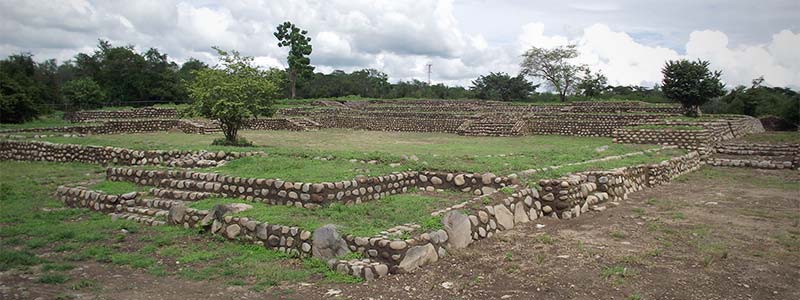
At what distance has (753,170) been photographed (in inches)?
621

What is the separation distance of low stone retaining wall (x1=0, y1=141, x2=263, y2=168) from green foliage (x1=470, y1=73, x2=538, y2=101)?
4374 cm

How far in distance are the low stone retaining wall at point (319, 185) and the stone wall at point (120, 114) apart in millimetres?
27743

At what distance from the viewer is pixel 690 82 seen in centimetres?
2480

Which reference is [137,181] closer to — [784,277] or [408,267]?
[408,267]

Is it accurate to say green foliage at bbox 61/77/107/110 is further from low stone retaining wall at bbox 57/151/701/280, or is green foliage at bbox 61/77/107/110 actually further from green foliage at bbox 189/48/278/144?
low stone retaining wall at bbox 57/151/701/280

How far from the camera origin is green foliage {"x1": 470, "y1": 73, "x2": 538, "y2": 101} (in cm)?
5484

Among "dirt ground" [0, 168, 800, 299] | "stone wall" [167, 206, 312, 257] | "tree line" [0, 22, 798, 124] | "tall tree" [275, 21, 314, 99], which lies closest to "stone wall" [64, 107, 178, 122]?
"tree line" [0, 22, 798, 124]

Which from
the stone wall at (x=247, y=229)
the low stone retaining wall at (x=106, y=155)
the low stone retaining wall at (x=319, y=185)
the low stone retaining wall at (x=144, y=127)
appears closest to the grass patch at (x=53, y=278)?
the stone wall at (x=247, y=229)

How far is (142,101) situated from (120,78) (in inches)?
221

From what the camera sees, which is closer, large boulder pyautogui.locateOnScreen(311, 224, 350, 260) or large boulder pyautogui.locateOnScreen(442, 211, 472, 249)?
large boulder pyautogui.locateOnScreen(311, 224, 350, 260)

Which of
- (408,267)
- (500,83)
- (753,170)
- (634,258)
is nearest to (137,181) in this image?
(408,267)

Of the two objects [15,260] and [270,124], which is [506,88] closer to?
[270,124]

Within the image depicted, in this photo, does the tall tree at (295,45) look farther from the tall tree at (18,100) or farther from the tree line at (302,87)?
the tall tree at (18,100)

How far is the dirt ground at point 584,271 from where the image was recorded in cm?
530
